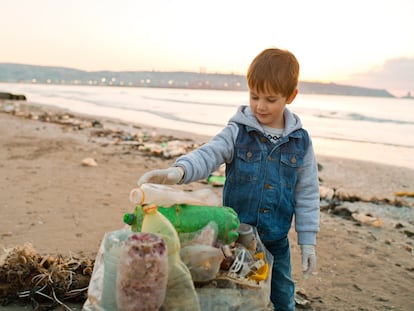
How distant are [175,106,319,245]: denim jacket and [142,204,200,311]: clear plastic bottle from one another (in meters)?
0.66

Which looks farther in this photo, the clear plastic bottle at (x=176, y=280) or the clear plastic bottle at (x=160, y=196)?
the clear plastic bottle at (x=160, y=196)

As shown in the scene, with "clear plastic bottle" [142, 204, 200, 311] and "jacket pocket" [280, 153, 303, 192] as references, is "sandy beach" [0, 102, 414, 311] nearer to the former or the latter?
"clear plastic bottle" [142, 204, 200, 311]

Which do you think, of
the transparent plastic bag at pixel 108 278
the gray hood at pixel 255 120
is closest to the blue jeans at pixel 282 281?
the gray hood at pixel 255 120

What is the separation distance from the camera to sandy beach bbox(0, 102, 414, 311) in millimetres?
3740

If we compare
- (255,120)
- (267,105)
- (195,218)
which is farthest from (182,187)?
(195,218)

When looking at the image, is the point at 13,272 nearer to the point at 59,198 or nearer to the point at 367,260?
the point at 59,198

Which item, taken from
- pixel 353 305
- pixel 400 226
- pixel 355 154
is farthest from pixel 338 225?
pixel 355 154

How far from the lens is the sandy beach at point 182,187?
3740 millimetres

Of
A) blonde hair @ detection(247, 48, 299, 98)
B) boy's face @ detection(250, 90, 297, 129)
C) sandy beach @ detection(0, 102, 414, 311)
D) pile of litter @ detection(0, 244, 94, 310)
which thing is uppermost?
blonde hair @ detection(247, 48, 299, 98)

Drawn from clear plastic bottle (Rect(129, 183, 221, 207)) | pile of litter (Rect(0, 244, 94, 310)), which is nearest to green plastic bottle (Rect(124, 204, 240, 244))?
clear plastic bottle (Rect(129, 183, 221, 207))

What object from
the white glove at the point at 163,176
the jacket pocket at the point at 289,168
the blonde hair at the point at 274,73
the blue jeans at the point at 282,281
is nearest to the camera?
the white glove at the point at 163,176

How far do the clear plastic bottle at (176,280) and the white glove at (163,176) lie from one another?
281 mm

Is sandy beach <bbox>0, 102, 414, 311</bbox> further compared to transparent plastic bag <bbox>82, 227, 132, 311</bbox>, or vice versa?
sandy beach <bbox>0, 102, 414, 311</bbox>

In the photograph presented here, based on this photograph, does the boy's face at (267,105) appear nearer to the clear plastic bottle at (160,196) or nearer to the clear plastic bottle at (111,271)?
the clear plastic bottle at (160,196)
